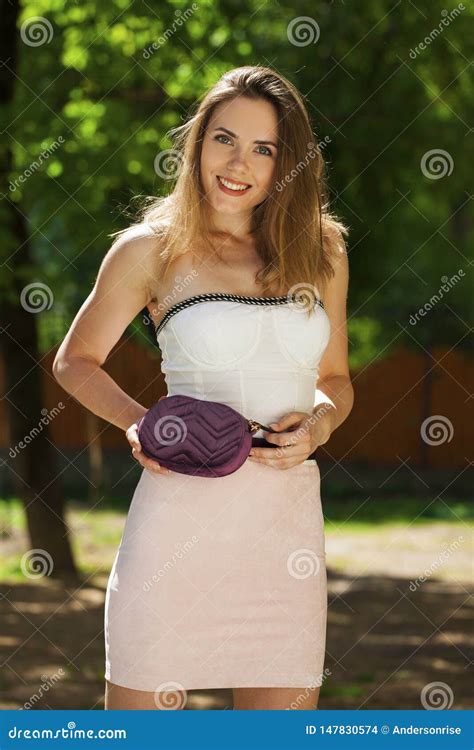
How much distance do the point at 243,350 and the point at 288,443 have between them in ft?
0.76

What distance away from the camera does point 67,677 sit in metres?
6.69

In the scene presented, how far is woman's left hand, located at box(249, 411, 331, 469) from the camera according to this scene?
105 inches

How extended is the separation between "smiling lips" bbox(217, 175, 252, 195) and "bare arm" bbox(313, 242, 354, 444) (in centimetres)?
32

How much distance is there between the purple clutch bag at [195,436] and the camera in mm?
2564

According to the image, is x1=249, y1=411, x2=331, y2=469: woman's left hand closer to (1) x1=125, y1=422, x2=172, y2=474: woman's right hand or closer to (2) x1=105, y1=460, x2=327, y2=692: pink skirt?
(2) x1=105, y1=460, x2=327, y2=692: pink skirt

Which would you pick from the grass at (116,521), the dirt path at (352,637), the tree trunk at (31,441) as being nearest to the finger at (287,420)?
the dirt path at (352,637)

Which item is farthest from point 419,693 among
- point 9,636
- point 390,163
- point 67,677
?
point 390,163

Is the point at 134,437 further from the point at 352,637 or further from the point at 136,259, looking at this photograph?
the point at 352,637

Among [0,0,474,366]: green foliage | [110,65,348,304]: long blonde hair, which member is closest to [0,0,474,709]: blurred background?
[0,0,474,366]: green foliage

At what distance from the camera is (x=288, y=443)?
2.67 metres

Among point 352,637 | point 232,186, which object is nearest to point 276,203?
point 232,186

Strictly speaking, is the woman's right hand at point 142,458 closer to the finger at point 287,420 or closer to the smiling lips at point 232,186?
the finger at point 287,420

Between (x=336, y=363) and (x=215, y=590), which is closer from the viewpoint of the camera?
(x=215, y=590)

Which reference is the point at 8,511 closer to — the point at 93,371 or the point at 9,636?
the point at 9,636
